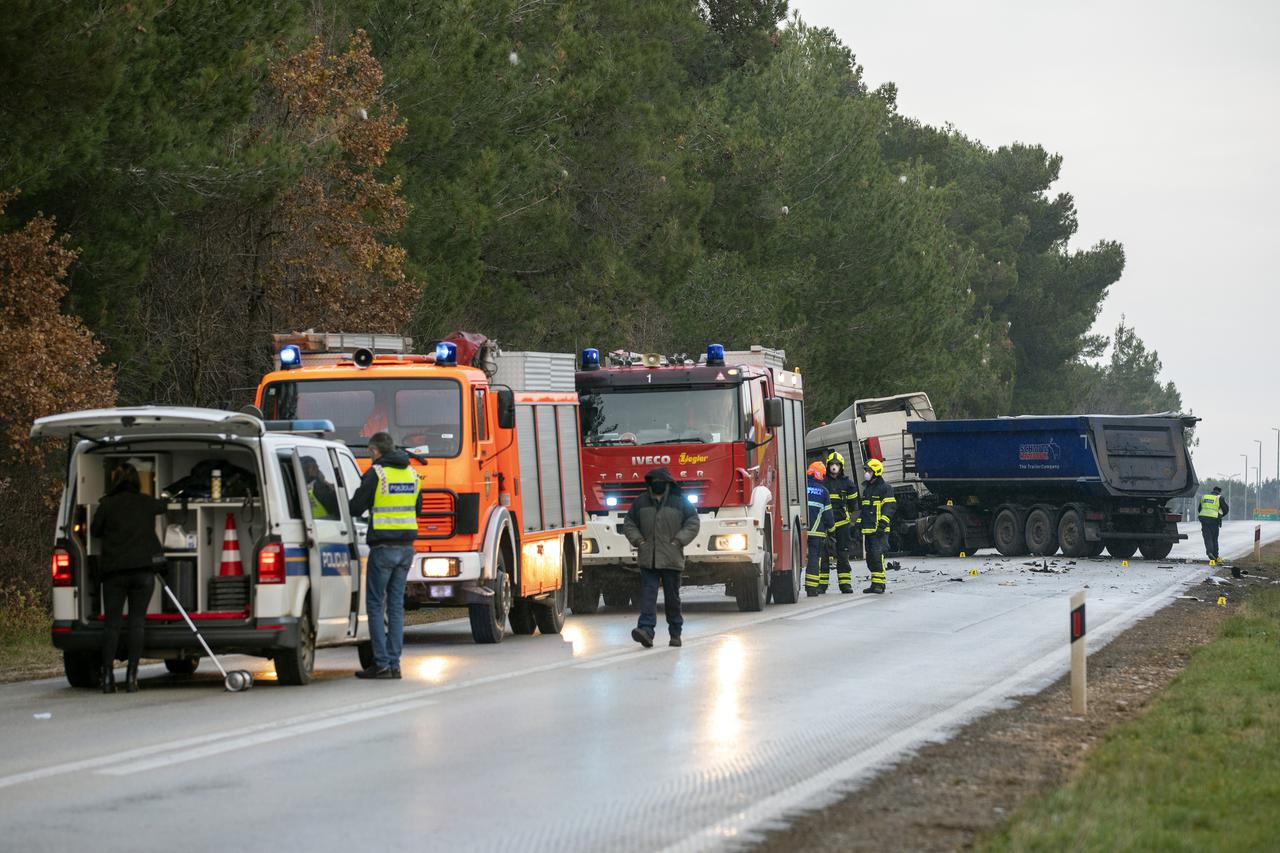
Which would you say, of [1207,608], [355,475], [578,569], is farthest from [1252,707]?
[1207,608]

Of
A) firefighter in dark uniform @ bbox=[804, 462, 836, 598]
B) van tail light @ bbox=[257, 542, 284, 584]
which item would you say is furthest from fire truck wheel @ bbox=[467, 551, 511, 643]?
firefighter in dark uniform @ bbox=[804, 462, 836, 598]

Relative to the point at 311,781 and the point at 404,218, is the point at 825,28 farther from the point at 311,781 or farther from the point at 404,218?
the point at 311,781

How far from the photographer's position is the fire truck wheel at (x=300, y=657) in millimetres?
14594

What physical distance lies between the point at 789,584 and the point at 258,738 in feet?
51.5

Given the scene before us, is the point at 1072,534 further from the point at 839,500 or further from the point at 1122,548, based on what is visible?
the point at 839,500

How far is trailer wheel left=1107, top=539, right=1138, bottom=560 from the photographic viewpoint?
42875 mm

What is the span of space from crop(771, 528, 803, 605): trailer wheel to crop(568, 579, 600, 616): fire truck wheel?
2.49 m

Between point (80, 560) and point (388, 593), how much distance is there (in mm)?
2392

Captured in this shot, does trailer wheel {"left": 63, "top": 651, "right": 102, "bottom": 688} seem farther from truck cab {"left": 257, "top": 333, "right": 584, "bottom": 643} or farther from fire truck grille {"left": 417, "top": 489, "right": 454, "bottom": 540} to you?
fire truck grille {"left": 417, "top": 489, "right": 454, "bottom": 540}

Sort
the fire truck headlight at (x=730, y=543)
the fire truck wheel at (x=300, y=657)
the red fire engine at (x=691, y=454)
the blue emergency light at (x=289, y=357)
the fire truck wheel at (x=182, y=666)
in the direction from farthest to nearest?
the red fire engine at (x=691, y=454) < the fire truck headlight at (x=730, y=543) < the blue emergency light at (x=289, y=357) < the fire truck wheel at (x=182, y=666) < the fire truck wheel at (x=300, y=657)

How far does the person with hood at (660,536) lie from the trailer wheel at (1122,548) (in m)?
26.1

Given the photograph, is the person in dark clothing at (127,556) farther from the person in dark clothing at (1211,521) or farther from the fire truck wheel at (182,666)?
the person in dark clothing at (1211,521)

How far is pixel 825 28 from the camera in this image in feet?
263

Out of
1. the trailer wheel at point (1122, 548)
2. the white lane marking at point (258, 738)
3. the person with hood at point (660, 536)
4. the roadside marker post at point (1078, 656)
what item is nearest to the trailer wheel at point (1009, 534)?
the trailer wheel at point (1122, 548)
